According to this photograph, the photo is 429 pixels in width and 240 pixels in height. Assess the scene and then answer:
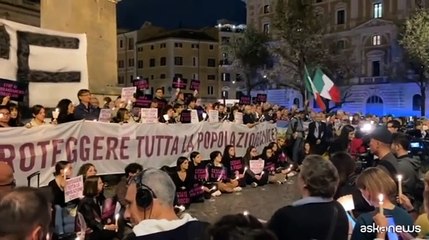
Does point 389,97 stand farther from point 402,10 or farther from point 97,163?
point 97,163

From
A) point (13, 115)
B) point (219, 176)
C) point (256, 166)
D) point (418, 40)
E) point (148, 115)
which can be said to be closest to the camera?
point (13, 115)

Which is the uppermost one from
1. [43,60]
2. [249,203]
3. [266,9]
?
[266,9]

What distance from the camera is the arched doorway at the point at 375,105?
195 ft

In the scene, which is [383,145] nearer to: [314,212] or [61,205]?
[314,212]

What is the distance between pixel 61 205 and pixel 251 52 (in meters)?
54.1

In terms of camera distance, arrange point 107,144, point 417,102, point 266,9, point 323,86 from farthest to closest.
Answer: point 266,9
point 417,102
point 323,86
point 107,144

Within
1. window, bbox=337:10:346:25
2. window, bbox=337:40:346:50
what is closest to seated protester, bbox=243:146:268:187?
window, bbox=337:40:346:50

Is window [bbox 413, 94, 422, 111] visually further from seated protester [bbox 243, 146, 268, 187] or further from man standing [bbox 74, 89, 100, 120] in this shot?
man standing [bbox 74, 89, 100, 120]

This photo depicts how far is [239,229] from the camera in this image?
2355mm

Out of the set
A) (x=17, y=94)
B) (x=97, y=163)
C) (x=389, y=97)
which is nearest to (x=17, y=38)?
(x=17, y=94)

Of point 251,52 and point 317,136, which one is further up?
point 251,52

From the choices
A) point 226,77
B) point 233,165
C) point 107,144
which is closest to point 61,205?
point 107,144

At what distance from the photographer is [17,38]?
10.0m

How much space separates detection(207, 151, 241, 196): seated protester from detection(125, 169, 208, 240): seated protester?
8705mm
